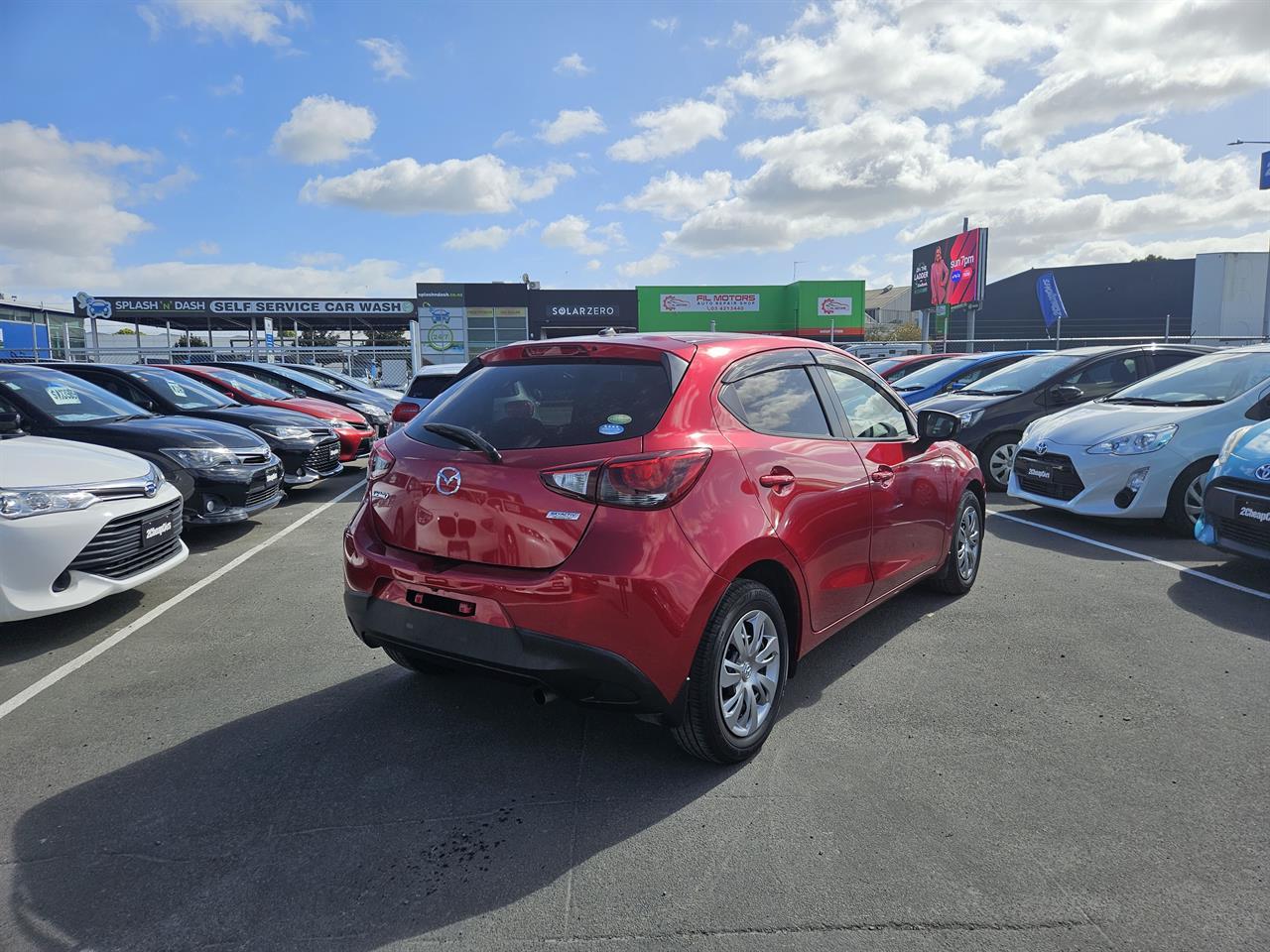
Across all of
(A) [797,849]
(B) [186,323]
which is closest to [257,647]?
(A) [797,849]

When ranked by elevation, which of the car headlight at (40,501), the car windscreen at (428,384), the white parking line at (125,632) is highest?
the car windscreen at (428,384)

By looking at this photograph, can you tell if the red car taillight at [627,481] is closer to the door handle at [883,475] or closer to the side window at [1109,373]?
the door handle at [883,475]

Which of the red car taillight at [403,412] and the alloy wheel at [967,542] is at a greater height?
the red car taillight at [403,412]

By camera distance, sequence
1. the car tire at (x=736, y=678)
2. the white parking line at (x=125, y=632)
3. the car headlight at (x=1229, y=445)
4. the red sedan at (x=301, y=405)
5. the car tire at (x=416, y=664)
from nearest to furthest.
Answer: the car tire at (x=736, y=678), the car tire at (x=416, y=664), the white parking line at (x=125, y=632), the car headlight at (x=1229, y=445), the red sedan at (x=301, y=405)

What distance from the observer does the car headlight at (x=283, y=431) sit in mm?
9070

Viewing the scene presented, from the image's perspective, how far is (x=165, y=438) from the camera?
22.4 ft

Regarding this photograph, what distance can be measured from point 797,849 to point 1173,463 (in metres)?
5.87

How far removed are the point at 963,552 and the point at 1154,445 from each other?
9.19 ft

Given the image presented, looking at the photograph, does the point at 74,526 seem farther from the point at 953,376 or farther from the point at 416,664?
the point at 953,376

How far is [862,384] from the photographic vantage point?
14.7ft

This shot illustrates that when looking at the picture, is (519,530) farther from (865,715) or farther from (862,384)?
(862,384)

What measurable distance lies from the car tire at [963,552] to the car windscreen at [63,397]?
22.6ft

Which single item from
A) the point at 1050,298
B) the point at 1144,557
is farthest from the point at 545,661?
the point at 1050,298

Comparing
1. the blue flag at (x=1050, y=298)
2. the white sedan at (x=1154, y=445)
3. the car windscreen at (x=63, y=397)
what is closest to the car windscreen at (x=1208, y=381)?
the white sedan at (x=1154, y=445)
